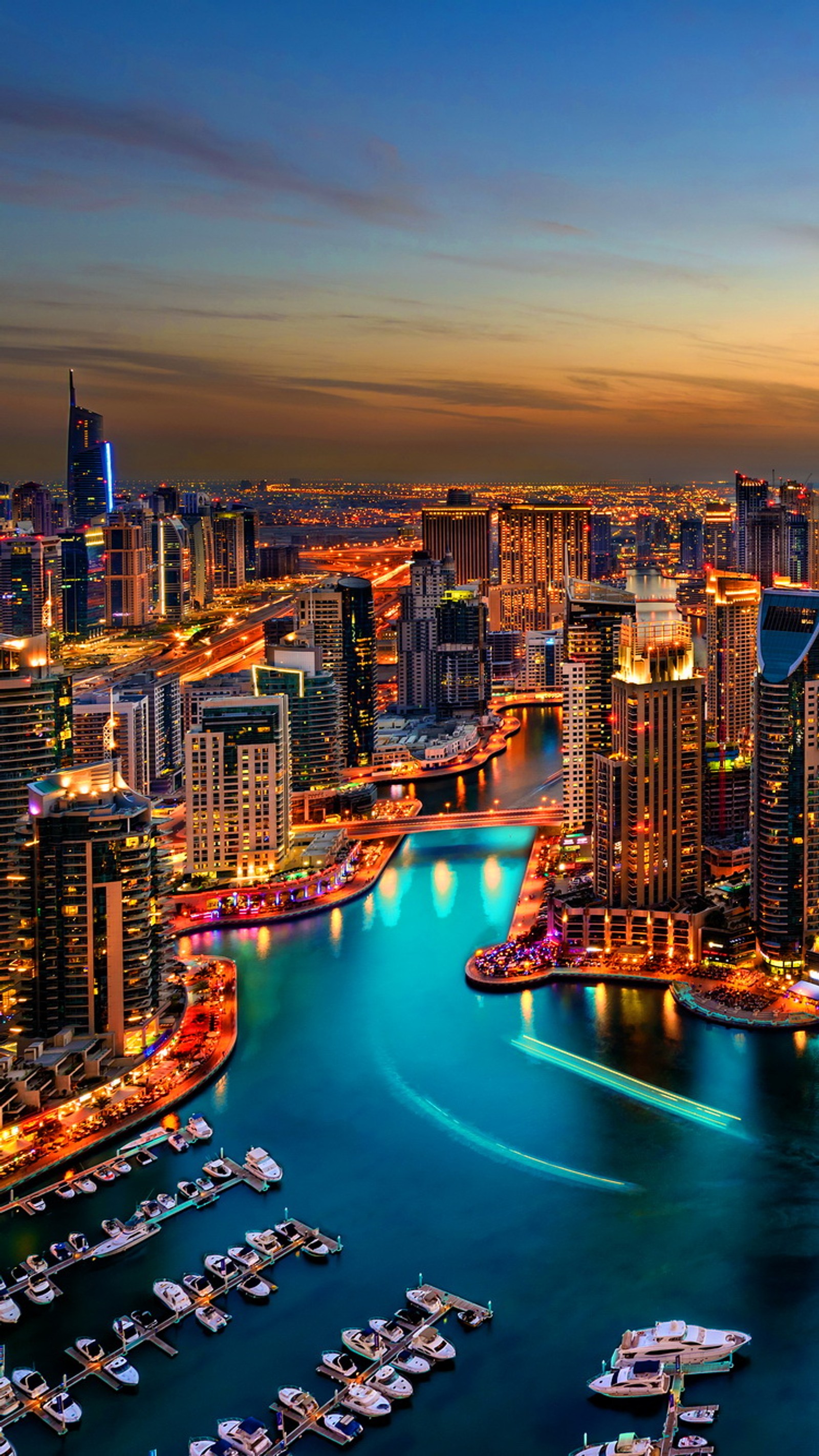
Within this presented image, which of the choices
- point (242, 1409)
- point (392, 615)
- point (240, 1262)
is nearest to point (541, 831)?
point (240, 1262)

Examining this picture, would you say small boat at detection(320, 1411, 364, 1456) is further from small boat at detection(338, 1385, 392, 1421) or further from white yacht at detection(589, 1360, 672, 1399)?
white yacht at detection(589, 1360, 672, 1399)

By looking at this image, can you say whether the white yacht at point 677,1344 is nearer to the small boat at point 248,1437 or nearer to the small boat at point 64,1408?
the small boat at point 248,1437

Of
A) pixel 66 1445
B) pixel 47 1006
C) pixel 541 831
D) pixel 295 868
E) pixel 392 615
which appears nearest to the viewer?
pixel 66 1445

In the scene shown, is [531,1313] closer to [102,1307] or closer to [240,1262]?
[240,1262]

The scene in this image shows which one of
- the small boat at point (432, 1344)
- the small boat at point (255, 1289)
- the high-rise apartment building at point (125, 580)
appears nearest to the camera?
the small boat at point (432, 1344)

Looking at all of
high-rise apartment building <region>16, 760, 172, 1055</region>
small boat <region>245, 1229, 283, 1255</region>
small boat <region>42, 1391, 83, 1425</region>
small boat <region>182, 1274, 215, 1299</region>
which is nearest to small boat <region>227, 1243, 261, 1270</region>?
small boat <region>245, 1229, 283, 1255</region>

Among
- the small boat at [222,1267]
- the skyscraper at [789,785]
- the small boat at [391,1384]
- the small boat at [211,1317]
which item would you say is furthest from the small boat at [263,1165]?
the skyscraper at [789,785]
